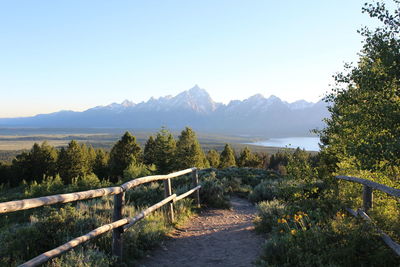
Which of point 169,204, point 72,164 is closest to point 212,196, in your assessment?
point 169,204

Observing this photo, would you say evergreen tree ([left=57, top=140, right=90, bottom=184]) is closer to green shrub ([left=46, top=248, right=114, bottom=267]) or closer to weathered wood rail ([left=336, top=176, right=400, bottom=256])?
green shrub ([left=46, top=248, right=114, bottom=267])

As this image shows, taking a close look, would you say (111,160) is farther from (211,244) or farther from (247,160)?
(211,244)

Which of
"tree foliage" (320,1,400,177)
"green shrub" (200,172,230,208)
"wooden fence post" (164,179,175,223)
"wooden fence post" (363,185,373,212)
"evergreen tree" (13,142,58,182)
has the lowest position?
"evergreen tree" (13,142,58,182)

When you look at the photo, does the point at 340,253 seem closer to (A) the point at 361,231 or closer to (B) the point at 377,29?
(A) the point at 361,231

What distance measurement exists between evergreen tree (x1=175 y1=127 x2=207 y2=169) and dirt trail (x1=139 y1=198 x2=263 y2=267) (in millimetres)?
37120

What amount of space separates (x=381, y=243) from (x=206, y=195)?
7.51 metres

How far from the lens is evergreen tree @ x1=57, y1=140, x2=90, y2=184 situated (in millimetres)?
51062

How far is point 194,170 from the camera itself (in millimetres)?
10500

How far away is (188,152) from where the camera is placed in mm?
47969

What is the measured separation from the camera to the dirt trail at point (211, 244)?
19.3 ft

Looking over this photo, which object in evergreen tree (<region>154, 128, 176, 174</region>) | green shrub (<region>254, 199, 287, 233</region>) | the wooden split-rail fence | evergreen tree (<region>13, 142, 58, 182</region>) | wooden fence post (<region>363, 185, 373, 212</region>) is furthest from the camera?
evergreen tree (<region>13, 142, 58, 182</region>)

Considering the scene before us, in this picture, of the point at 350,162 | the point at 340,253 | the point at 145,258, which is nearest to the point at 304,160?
the point at 350,162

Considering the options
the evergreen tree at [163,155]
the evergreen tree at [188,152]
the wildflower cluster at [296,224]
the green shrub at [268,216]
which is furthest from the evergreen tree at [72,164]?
the wildflower cluster at [296,224]

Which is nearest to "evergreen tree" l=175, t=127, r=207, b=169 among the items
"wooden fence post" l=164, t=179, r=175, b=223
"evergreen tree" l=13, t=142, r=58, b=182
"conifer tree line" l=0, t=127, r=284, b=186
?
"conifer tree line" l=0, t=127, r=284, b=186
